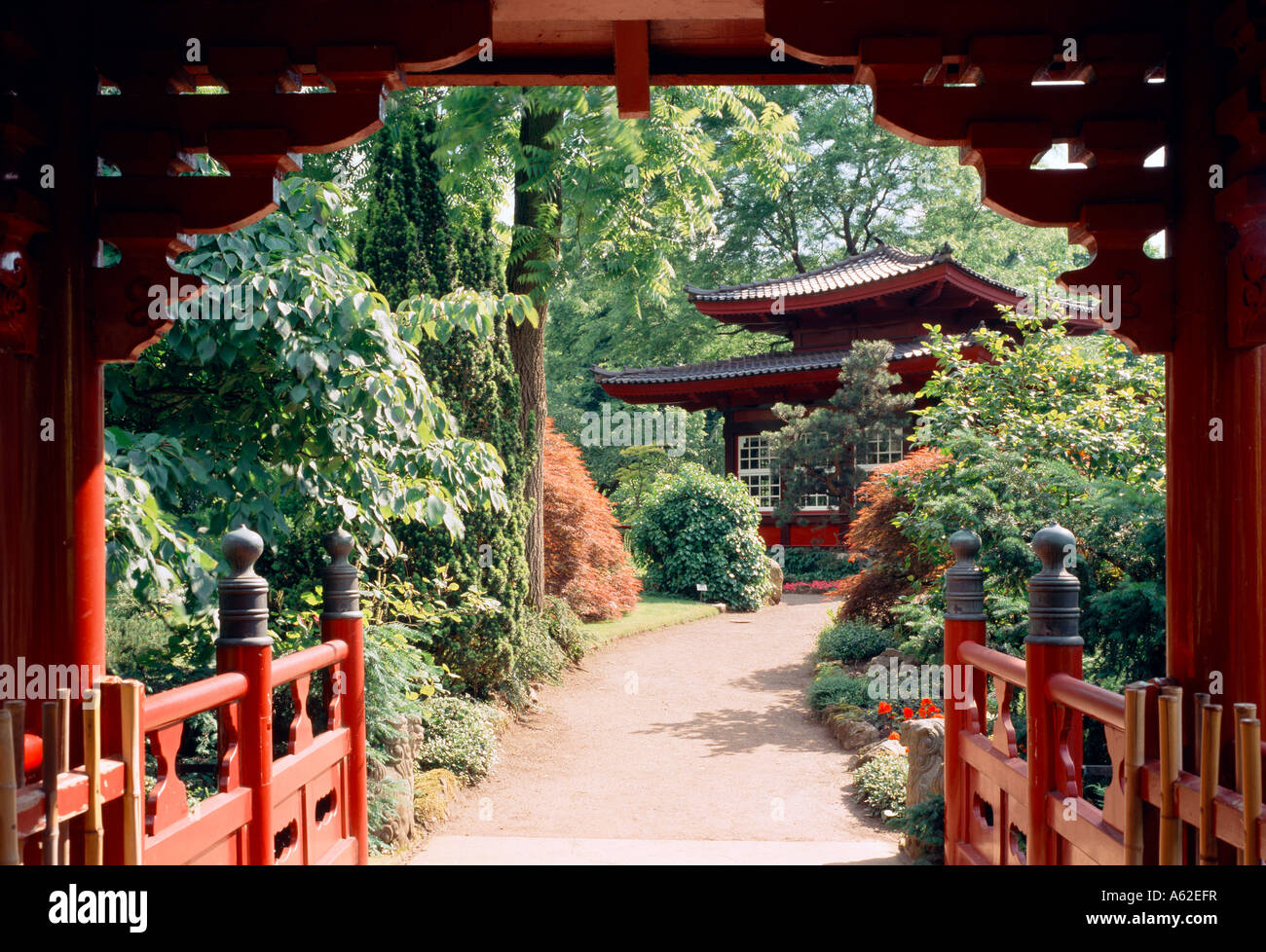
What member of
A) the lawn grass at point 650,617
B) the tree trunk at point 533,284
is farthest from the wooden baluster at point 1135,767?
the lawn grass at point 650,617

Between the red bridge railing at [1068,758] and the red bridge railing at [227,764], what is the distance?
2.33 meters

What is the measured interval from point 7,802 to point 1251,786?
2.45 m

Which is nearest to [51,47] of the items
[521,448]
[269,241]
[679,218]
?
[269,241]

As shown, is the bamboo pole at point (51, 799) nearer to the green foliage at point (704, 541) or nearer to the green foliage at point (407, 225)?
the green foliage at point (407, 225)

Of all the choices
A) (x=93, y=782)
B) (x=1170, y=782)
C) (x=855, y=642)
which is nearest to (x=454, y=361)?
(x=855, y=642)

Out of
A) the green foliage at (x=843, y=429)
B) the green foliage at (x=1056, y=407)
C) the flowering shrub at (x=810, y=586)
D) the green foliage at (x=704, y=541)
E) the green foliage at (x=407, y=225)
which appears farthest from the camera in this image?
the flowering shrub at (x=810, y=586)

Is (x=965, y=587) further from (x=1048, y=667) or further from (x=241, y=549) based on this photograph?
(x=241, y=549)

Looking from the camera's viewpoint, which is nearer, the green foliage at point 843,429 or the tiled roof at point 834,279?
the green foliage at point 843,429

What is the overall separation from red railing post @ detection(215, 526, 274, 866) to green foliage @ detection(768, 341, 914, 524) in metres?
13.4

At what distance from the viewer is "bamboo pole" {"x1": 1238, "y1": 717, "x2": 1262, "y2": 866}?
1969 millimetres

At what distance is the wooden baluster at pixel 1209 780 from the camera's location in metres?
2.10

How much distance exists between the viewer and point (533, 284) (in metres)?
9.28

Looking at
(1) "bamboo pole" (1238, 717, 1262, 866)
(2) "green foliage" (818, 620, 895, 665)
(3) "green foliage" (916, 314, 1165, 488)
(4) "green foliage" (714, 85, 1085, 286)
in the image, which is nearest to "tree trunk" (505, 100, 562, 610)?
(2) "green foliage" (818, 620, 895, 665)
